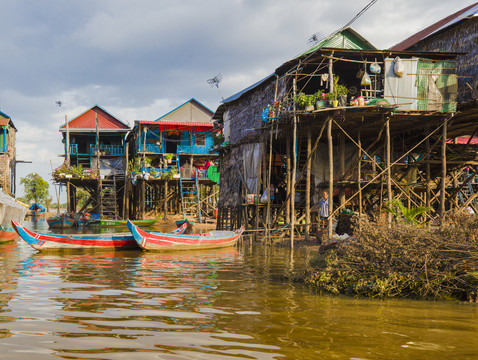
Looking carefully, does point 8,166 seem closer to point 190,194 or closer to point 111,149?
point 111,149

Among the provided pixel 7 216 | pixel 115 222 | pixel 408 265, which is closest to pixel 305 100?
pixel 408 265

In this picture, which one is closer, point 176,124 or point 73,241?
point 73,241

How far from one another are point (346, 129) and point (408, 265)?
11415 mm

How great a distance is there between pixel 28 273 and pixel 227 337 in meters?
6.69

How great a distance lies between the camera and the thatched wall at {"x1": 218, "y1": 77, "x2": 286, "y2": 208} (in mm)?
19781

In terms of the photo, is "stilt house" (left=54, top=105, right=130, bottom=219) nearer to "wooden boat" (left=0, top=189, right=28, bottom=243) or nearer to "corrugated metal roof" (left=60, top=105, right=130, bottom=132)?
"corrugated metal roof" (left=60, top=105, right=130, bottom=132)

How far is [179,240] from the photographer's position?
14.9 meters

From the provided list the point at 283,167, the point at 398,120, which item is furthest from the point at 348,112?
the point at 283,167

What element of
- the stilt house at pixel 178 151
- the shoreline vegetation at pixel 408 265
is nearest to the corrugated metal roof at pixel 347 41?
the shoreline vegetation at pixel 408 265

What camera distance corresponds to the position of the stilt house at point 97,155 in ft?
115

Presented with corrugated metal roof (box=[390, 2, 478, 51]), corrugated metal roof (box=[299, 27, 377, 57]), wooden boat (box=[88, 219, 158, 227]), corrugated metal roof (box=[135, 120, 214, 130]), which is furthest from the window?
corrugated metal roof (box=[299, 27, 377, 57])

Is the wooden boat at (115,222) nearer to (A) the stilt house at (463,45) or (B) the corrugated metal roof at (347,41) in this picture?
(B) the corrugated metal roof at (347,41)

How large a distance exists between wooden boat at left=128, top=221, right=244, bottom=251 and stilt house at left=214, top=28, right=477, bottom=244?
170 centimetres

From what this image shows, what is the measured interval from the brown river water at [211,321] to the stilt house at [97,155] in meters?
26.3
